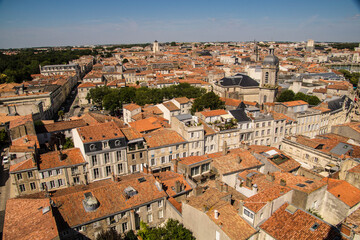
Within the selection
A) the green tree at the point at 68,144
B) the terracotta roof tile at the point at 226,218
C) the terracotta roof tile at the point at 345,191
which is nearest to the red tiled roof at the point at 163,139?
the terracotta roof tile at the point at 226,218

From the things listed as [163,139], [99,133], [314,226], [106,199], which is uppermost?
[99,133]

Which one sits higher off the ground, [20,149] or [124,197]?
[20,149]

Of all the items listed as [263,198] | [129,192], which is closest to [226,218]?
[263,198]

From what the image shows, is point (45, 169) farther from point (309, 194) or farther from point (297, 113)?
point (297, 113)

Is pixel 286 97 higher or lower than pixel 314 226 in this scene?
higher

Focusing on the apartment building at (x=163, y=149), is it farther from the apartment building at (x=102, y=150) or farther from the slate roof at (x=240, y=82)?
the slate roof at (x=240, y=82)

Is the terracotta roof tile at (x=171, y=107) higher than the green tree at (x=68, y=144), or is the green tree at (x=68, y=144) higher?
the terracotta roof tile at (x=171, y=107)

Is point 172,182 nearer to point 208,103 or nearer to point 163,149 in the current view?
point 163,149

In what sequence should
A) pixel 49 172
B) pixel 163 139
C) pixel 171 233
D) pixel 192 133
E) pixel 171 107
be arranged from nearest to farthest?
pixel 171 233
pixel 49 172
pixel 163 139
pixel 192 133
pixel 171 107

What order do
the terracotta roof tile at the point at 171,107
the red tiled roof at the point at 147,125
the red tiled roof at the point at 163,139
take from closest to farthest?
the red tiled roof at the point at 163,139
the red tiled roof at the point at 147,125
the terracotta roof tile at the point at 171,107

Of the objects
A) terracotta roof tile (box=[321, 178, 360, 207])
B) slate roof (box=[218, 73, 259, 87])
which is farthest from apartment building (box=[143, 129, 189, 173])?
slate roof (box=[218, 73, 259, 87])

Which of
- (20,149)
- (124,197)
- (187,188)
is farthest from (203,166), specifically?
(20,149)
